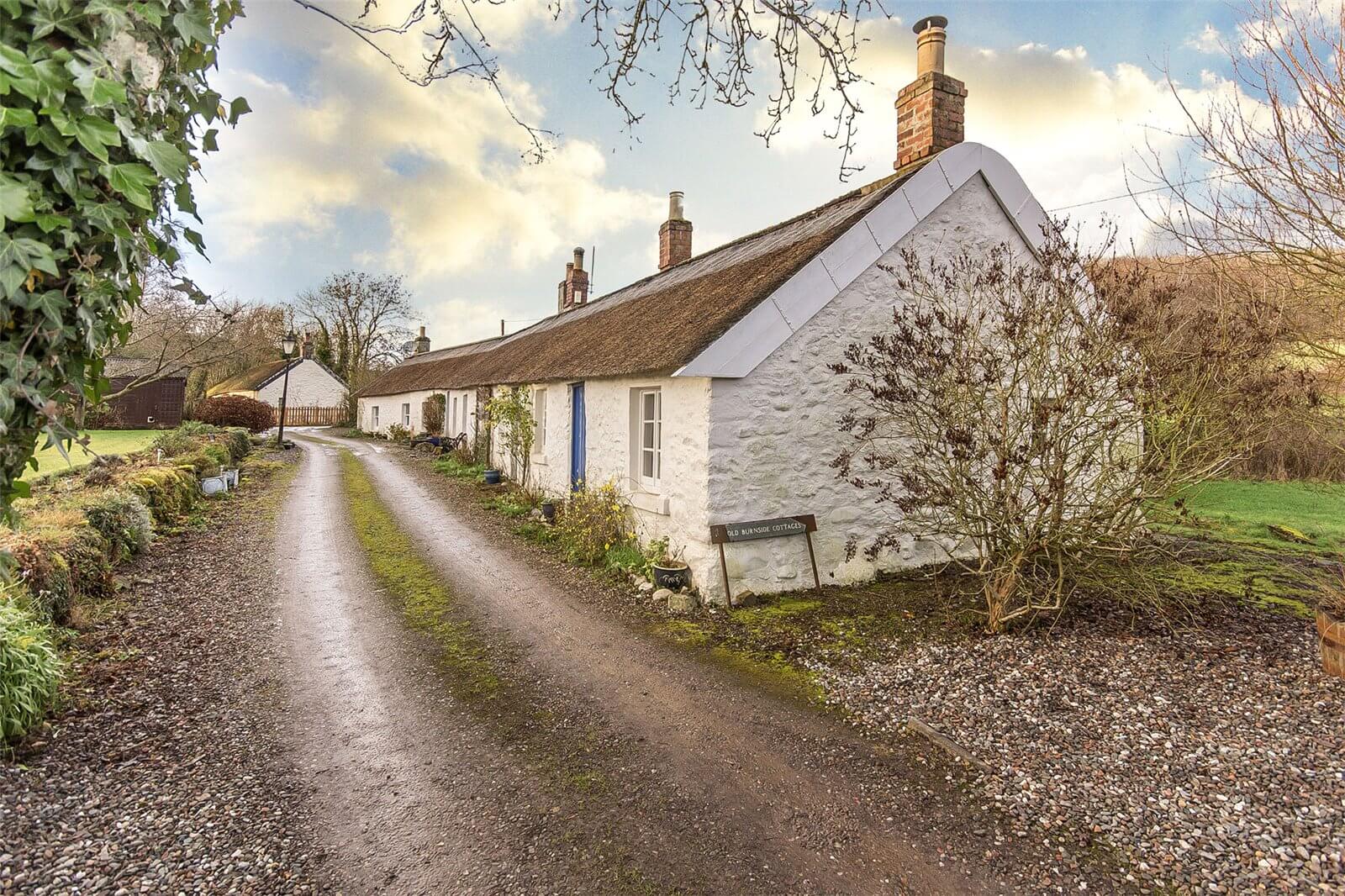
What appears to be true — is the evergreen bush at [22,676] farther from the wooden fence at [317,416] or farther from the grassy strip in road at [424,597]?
the wooden fence at [317,416]

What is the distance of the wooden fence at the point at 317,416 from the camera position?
1601 inches

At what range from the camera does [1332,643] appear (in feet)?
15.4

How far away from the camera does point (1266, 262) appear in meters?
6.34

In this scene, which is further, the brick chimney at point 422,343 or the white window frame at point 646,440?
the brick chimney at point 422,343

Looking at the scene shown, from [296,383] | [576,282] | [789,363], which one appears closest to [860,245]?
[789,363]

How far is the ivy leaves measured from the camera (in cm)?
130

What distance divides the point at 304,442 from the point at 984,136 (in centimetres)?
2871

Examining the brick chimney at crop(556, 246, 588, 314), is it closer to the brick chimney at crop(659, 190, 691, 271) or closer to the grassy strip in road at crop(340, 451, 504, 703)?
the brick chimney at crop(659, 190, 691, 271)

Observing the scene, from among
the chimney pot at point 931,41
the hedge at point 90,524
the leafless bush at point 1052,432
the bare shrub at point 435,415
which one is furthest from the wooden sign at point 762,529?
the bare shrub at point 435,415

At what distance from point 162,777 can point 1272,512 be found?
16103mm

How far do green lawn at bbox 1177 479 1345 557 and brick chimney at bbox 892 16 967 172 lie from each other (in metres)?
5.68

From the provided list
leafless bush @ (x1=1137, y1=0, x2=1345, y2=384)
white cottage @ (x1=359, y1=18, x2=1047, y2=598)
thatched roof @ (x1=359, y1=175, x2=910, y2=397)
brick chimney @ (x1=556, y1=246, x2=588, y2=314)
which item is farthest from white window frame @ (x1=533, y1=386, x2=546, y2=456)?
leafless bush @ (x1=1137, y1=0, x2=1345, y2=384)

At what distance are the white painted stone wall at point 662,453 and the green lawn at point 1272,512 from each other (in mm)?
6454

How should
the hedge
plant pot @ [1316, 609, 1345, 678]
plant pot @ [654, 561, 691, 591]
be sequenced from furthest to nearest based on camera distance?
plant pot @ [654, 561, 691, 591], the hedge, plant pot @ [1316, 609, 1345, 678]
